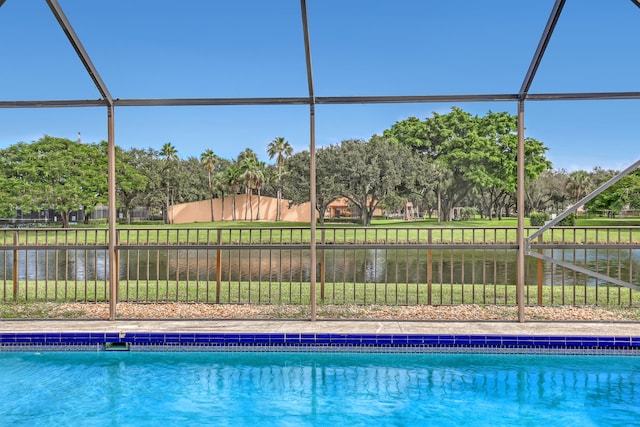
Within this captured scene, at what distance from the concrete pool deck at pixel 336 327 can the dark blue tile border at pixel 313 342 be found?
62 millimetres

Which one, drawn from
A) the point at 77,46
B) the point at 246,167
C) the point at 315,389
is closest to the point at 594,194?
the point at 315,389

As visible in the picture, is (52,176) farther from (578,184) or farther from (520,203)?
(578,184)

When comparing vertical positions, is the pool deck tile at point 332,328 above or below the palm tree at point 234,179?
below

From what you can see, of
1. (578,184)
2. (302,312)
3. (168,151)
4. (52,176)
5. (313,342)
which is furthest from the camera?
(578,184)

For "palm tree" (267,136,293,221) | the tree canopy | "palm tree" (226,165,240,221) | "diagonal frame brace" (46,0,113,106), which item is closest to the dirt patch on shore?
"diagonal frame brace" (46,0,113,106)

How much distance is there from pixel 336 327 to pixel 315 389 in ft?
2.84

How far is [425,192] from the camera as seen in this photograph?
33.6 meters

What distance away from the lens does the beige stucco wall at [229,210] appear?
126 feet

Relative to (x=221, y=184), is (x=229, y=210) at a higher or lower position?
lower

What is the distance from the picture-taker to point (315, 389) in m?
4.12

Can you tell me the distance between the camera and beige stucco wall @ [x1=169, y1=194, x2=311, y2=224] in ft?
126

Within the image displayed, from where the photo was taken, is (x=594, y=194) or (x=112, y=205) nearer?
(x=594, y=194)

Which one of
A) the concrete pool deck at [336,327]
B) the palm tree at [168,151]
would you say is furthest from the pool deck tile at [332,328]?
the palm tree at [168,151]

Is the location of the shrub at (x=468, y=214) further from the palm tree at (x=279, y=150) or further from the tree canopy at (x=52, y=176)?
the tree canopy at (x=52, y=176)
